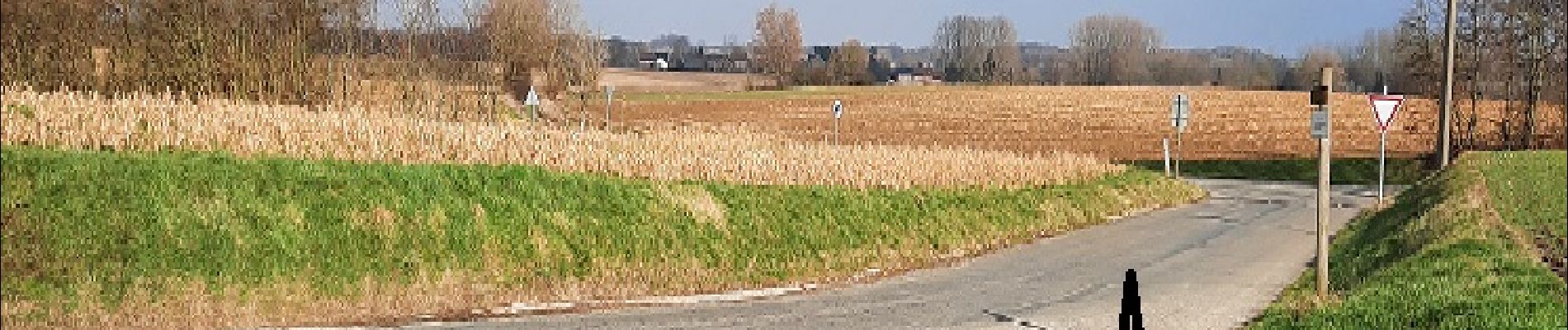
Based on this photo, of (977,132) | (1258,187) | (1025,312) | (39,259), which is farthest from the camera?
(977,132)

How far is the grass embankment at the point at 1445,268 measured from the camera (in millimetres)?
11773

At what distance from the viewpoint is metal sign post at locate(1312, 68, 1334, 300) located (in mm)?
14414

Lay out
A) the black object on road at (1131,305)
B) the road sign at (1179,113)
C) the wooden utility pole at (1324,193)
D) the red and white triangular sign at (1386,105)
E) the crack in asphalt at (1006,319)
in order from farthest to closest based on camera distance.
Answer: the road sign at (1179,113), the red and white triangular sign at (1386,105), the wooden utility pole at (1324,193), the crack in asphalt at (1006,319), the black object on road at (1131,305)

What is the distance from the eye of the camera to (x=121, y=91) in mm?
11328

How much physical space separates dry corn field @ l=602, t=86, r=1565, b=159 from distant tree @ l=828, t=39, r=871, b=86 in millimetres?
16185

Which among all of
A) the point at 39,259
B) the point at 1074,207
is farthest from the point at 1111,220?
the point at 39,259

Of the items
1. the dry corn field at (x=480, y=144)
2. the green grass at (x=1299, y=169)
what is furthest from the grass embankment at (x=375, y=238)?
the green grass at (x=1299, y=169)

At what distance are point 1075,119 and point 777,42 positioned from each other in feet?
151

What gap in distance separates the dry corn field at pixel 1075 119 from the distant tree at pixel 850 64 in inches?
637

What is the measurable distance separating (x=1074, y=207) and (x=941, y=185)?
288cm

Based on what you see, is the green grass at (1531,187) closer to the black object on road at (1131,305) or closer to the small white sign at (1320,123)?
the small white sign at (1320,123)

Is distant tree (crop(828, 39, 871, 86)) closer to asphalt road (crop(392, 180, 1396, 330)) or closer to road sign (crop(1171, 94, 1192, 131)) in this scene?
road sign (crop(1171, 94, 1192, 131))

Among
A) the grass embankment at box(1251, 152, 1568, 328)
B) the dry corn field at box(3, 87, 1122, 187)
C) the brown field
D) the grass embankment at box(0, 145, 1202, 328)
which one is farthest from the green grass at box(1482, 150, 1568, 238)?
the brown field

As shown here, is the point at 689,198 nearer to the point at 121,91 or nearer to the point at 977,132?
the point at 121,91
